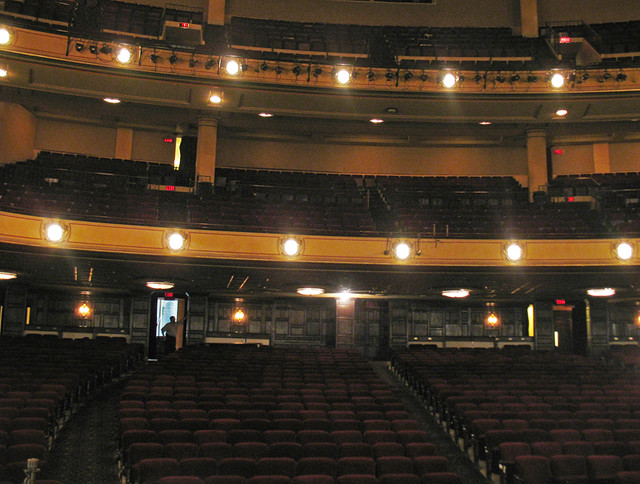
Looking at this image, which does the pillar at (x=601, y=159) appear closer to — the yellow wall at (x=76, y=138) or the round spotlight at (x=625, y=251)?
the round spotlight at (x=625, y=251)

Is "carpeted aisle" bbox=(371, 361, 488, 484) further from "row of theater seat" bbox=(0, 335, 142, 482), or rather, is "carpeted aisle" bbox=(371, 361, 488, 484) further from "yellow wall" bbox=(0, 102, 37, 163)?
"yellow wall" bbox=(0, 102, 37, 163)

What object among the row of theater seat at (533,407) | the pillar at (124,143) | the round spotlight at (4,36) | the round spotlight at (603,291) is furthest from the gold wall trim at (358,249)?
the pillar at (124,143)

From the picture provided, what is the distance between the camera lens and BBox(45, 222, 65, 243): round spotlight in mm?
10109

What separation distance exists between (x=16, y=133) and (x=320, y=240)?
7.87 m

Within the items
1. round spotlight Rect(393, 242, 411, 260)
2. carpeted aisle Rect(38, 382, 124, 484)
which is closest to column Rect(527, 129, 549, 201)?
round spotlight Rect(393, 242, 411, 260)

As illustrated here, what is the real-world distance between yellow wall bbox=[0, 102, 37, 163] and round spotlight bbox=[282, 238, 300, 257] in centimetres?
691

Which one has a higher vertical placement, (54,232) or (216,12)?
(216,12)

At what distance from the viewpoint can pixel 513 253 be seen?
11.2m

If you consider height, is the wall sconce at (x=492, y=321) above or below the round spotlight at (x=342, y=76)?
below

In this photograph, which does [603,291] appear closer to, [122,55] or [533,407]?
[533,407]

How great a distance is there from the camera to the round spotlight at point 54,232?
1011 cm

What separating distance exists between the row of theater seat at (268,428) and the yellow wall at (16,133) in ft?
21.7

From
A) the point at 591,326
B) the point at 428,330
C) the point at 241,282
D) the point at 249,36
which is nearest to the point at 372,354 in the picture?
the point at 428,330

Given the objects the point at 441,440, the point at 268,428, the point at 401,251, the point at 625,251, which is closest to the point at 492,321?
the point at 625,251
